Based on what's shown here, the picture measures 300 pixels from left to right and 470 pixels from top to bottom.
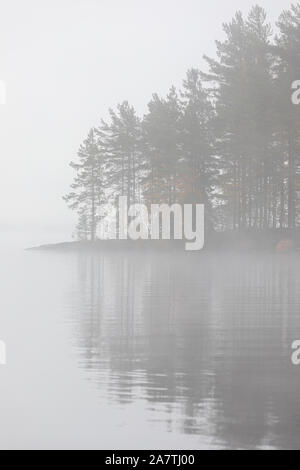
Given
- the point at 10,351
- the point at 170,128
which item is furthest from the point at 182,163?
the point at 10,351

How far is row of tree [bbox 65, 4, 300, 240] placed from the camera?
61.5m

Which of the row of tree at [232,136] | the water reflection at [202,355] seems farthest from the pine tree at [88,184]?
the water reflection at [202,355]

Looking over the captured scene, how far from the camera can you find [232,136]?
6844cm

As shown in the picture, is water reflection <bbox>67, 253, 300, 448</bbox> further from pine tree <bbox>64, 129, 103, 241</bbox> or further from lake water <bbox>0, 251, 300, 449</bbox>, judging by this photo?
pine tree <bbox>64, 129, 103, 241</bbox>

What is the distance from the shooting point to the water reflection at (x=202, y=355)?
955 cm

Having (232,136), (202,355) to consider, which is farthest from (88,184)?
(202,355)

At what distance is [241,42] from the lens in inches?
2884

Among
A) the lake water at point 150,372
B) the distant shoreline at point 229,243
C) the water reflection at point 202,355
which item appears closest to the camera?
the lake water at point 150,372

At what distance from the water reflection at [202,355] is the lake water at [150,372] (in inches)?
0.8

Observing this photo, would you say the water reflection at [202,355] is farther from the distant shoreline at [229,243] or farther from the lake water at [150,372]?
the distant shoreline at [229,243]

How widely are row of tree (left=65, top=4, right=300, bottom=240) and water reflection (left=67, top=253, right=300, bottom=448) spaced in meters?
35.2

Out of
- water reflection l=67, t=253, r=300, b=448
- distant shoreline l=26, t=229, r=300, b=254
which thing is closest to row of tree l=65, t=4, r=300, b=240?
distant shoreline l=26, t=229, r=300, b=254
